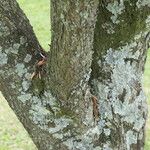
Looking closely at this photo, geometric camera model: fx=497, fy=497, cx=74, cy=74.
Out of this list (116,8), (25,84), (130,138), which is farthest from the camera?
(130,138)

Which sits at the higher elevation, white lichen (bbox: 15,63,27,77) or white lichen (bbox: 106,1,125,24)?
white lichen (bbox: 106,1,125,24)

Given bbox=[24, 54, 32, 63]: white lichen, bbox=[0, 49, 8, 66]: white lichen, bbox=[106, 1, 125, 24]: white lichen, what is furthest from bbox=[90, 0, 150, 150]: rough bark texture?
bbox=[0, 49, 8, 66]: white lichen

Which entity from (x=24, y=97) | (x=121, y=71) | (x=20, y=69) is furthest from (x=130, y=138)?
(x=20, y=69)

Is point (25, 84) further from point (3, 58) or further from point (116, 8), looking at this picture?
point (116, 8)

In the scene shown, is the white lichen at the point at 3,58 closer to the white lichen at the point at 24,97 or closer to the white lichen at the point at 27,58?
the white lichen at the point at 27,58

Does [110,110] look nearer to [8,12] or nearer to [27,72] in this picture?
[27,72]

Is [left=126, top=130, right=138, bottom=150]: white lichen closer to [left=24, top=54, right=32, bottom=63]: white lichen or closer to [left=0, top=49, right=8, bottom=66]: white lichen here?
[left=24, top=54, right=32, bottom=63]: white lichen

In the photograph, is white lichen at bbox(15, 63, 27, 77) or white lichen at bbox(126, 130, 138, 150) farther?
white lichen at bbox(126, 130, 138, 150)

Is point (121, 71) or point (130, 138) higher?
point (121, 71)

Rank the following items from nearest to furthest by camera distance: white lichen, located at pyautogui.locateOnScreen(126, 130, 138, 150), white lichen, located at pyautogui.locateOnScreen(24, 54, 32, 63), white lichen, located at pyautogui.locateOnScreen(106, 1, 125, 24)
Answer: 1. white lichen, located at pyautogui.locateOnScreen(106, 1, 125, 24)
2. white lichen, located at pyautogui.locateOnScreen(24, 54, 32, 63)
3. white lichen, located at pyautogui.locateOnScreen(126, 130, 138, 150)

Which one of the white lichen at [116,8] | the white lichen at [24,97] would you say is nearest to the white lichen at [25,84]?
the white lichen at [24,97]

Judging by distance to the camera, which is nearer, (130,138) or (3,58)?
(3,58)
